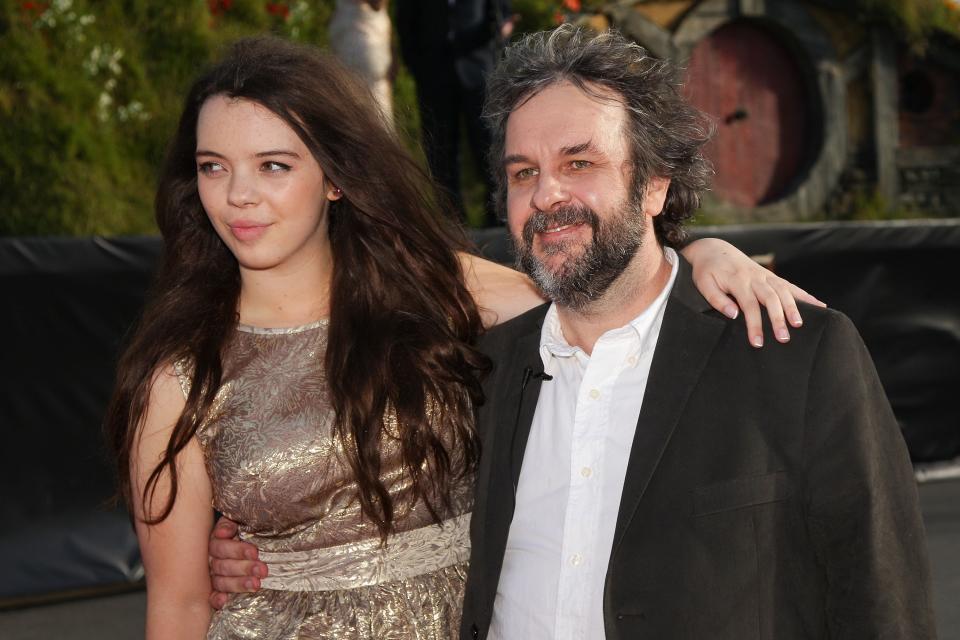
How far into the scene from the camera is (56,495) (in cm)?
346

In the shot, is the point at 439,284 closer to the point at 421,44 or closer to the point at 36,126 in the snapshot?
the point at 421,44

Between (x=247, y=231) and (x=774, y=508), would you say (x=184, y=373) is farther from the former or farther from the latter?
(x=774, y=508)

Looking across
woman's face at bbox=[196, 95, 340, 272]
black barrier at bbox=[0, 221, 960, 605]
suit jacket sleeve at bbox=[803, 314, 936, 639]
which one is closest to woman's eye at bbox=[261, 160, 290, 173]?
woman's face at bbox=[196, 95, 340, 272]

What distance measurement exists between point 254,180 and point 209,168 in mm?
123

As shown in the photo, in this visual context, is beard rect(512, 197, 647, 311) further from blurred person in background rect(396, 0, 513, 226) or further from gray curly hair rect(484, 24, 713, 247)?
blurred person in background rect(396, 0, 513, 226)

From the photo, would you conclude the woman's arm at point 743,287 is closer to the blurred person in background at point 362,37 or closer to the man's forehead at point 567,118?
the man's forehead at point 567,118

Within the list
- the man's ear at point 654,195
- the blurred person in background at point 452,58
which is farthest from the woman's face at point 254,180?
the blurred person in background at point 452,58

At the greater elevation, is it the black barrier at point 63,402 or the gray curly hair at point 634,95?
the gray curly hair at point 634,95

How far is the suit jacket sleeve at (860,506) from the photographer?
1.58 metres

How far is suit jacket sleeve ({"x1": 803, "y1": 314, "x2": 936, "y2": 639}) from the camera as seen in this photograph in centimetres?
→ 158

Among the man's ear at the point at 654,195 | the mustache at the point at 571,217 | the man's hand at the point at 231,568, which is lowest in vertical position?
the man's hand at the point at 231,568

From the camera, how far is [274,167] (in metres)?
2.13

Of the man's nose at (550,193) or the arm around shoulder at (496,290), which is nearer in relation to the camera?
the man's nose at (550,193)

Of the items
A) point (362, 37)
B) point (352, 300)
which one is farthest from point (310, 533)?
point (362, 37)
